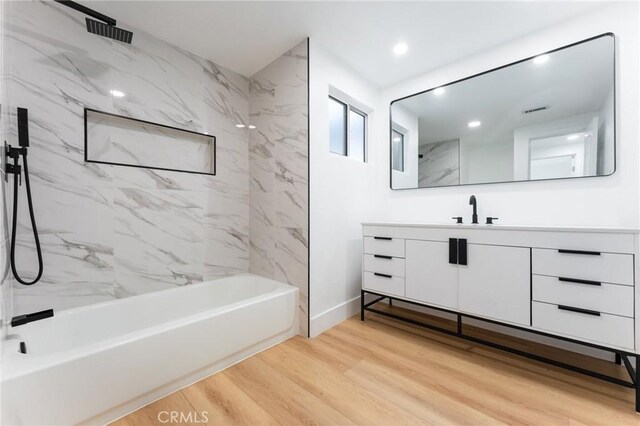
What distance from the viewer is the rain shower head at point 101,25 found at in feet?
5.27

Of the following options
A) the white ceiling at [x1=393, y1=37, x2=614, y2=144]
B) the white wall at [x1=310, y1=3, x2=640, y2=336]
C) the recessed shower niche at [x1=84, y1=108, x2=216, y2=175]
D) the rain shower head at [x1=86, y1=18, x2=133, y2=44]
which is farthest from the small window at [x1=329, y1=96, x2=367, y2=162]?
the rain shower head at [x1=86, y1=18, x2=133, y2=44]

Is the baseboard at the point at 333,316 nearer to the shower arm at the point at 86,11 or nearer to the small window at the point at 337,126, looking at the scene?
the small window at the point at 337,126

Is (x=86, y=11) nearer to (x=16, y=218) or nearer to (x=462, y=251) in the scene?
(x=16, y=218)

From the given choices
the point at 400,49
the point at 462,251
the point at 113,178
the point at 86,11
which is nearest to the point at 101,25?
the point at 86,11

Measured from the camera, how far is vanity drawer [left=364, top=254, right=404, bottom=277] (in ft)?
7.22

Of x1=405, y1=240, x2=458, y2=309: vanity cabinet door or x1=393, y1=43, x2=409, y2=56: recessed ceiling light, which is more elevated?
x1=393, y1=43, x2=409, y2=56: recessed ceiling light

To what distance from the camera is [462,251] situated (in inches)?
73.4

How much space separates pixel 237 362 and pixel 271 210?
1.28 m

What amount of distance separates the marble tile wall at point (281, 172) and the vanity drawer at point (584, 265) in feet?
5.22

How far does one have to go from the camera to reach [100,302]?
185cm

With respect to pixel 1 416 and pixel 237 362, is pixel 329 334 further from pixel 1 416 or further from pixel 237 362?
pixel 1 416

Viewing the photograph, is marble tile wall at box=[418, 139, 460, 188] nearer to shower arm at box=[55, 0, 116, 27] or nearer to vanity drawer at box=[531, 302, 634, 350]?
vanity drawer at box=[531, 302, 634, 350]

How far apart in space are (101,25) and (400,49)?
7.23 feet

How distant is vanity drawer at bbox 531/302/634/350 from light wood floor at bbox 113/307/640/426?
1.07ft
